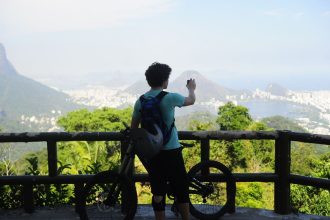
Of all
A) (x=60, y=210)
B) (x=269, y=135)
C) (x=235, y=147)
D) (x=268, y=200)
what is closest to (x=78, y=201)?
(x=60, y=210)

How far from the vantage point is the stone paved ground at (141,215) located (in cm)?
521

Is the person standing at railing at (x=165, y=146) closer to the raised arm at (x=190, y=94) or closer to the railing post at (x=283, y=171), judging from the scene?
the raised arm at (x=190, y=94)

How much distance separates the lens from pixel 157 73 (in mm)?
4035

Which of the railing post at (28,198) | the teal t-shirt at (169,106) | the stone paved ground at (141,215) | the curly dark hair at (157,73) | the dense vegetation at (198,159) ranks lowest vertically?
the dense vegetation at (198,159)

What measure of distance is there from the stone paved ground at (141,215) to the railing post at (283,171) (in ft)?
0.48

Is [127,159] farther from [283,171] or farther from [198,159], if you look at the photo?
[198,159]

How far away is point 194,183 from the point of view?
4988 mm

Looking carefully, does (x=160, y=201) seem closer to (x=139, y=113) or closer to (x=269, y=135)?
(x=139, y=113)

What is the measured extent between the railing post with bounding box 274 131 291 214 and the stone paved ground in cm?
15

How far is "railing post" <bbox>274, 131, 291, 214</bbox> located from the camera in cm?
518

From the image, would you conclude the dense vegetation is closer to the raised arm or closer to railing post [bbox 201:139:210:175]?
railing post [bbox 201:139:210:175]

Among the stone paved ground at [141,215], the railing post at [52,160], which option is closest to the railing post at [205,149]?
the stone paved ground at [141,215]

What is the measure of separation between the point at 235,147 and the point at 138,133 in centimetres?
4038

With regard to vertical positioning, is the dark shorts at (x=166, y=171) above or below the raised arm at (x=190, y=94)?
below
